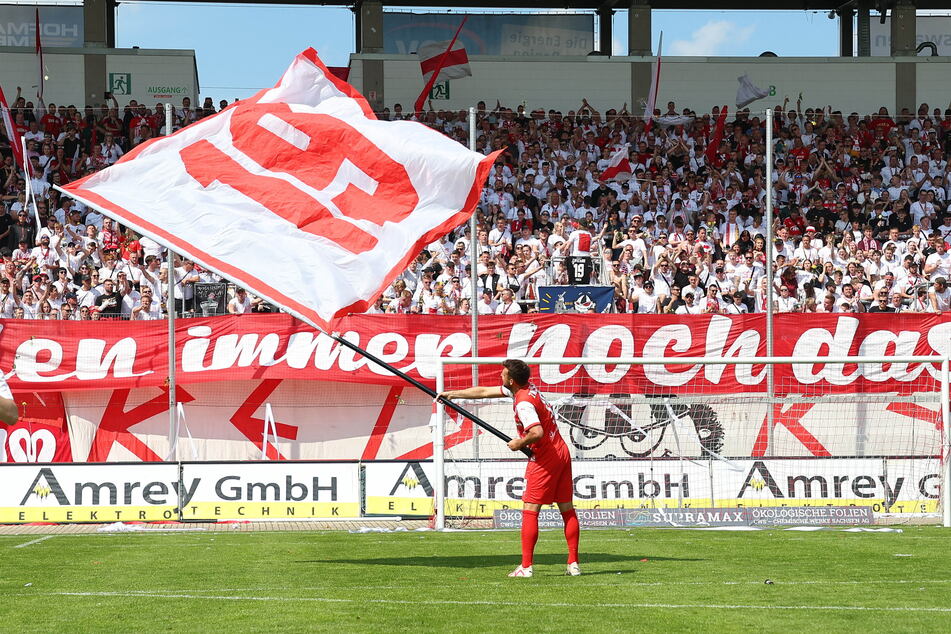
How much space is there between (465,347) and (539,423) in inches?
419

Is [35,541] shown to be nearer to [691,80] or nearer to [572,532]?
[572,532]

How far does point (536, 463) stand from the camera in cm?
1160

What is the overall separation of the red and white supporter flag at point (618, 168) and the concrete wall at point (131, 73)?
1408 centimetres

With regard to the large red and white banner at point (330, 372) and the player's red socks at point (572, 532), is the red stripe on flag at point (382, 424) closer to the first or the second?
the large red and white banner at point (330, 372)

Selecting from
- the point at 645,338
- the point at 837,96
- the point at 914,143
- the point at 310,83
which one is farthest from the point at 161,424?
the point at 837,96

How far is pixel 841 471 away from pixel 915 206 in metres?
12.3

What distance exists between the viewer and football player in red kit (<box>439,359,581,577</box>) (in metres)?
11.3

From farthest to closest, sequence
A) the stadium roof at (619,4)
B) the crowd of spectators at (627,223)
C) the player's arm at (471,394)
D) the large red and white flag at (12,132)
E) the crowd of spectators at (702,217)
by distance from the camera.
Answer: the stadium roof at (619,4)
the crowd of spectators at (702,217)
the large red and white flag at (12,132)
the crowd of spectators at (627,223)
the player's arm at (471,394)

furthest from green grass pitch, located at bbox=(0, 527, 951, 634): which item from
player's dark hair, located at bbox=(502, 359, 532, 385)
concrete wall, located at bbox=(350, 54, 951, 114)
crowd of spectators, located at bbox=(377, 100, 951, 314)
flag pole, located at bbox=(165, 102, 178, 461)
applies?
concrete wall, located at bbox=(350, 54, 951, 114)

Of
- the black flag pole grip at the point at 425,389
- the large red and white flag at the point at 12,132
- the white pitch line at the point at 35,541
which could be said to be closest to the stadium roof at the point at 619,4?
the large red and white flag at the point at 12,132

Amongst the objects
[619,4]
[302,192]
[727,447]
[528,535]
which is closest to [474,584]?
[528,535]

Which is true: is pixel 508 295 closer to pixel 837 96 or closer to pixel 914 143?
pixel 914 143

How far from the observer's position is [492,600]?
993 centimetres

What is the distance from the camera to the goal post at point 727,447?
59.0ft
